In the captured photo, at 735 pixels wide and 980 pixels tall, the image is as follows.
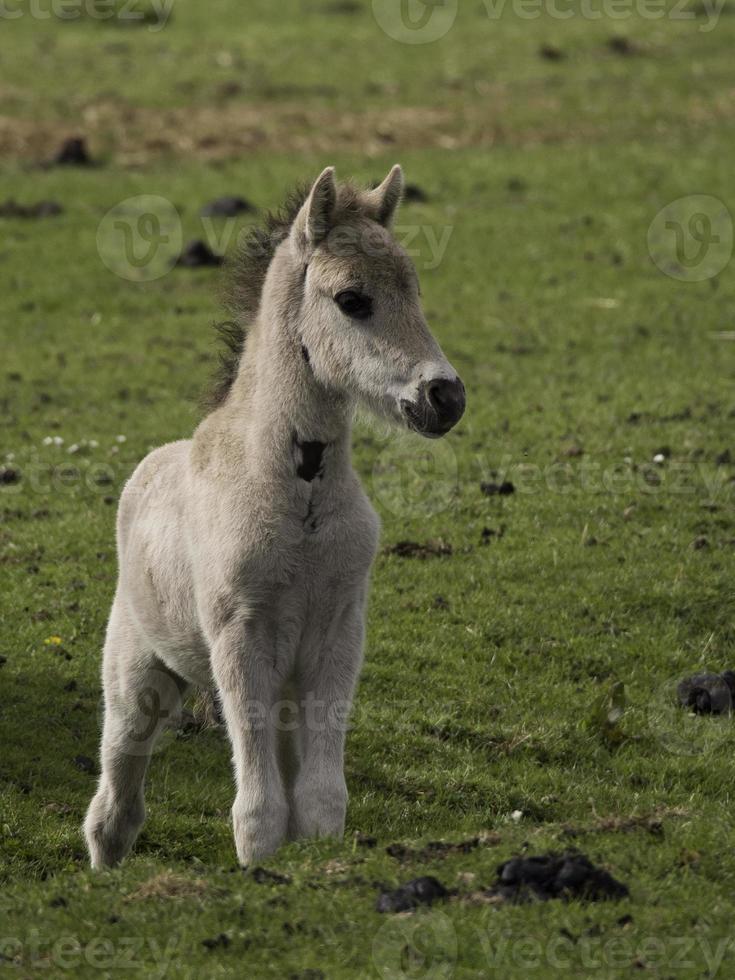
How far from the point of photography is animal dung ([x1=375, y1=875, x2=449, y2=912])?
718cm

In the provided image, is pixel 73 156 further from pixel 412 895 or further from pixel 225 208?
pixel 412 895

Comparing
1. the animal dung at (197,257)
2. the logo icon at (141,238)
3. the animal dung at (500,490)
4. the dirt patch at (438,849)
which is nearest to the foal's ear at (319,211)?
the dirt patch at (438,849)

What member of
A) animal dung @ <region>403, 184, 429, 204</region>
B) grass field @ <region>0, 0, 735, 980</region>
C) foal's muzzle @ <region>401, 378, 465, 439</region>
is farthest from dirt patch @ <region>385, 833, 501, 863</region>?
animal dung @ <region>403, 184, 429, 204</region>

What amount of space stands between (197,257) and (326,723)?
56.5 feet

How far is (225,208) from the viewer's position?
83.9ft

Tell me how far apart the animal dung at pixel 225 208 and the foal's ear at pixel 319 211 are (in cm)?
1805

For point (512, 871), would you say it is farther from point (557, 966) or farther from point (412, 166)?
point (412, 166)

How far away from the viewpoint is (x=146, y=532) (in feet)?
28.4

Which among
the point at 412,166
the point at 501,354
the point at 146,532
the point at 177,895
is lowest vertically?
the point at 177,895

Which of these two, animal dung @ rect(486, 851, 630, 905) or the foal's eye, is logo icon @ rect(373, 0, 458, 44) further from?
animal dung @ rect(486, 851, 630, 905)

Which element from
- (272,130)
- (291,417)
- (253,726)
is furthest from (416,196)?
(253,726)

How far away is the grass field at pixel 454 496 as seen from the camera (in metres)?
7.30

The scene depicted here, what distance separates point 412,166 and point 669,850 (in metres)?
21.7

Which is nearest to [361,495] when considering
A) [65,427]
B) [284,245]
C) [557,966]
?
[284,245]
